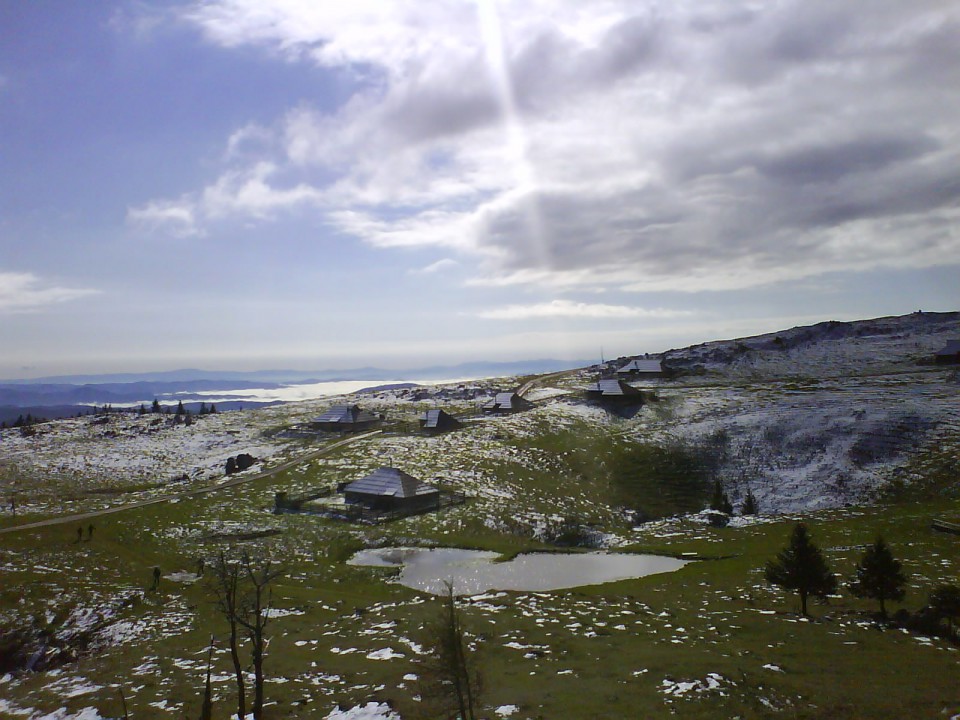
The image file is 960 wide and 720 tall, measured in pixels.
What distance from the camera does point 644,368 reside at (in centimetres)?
12544

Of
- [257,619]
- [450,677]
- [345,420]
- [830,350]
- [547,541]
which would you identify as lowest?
[547,541]

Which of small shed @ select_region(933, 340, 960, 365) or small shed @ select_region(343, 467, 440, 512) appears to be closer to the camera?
small shed @ select_region(343, 467, 440, 512)

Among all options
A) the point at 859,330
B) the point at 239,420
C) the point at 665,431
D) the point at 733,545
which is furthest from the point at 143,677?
the point at 859,330

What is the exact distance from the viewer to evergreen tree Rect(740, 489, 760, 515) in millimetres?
57781

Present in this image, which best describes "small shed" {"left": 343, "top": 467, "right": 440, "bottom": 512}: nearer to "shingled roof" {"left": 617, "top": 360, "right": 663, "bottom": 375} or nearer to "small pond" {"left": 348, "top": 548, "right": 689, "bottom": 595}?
"small pond" {"left": 348, "top": 548, "right": 689, "bottom": 595}

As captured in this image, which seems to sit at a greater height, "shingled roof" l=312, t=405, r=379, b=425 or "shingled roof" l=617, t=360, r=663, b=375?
"shingled roof" l=617, t=360, r=663, b=375

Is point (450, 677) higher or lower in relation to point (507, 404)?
lower

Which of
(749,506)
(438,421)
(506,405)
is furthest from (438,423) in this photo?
(749,506)

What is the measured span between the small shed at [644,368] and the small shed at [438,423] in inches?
1999

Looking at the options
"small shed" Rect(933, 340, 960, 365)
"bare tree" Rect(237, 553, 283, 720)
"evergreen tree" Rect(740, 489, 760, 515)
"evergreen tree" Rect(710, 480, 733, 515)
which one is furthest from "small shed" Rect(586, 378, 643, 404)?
"bare tree" Rect(237, 553, 283, 720)

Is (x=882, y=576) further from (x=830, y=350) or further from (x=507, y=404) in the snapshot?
(x=830, y=350)

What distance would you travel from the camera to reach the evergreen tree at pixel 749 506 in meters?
57.8

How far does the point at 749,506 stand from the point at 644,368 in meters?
69.6

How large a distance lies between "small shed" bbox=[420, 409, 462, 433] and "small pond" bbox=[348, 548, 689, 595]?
44411 mm
